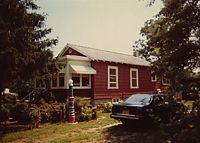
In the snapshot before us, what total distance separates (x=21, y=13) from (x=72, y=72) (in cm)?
884

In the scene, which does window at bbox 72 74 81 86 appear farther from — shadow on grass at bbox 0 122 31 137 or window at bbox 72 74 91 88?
shadow on grass at bbox 0 122 31 137

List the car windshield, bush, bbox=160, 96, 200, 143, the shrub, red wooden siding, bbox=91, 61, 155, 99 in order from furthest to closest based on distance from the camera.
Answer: red wooden siding, bbox=91, 61, 155, 99 → the shrub → the car windshield → bush, bbox=160, 96, 200, 143

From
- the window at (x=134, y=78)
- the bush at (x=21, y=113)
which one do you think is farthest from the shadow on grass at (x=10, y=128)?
the window at (x=134, y=78)

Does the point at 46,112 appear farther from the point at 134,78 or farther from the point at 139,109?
the point at 134,78

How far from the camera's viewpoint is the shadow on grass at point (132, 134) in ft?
37.8

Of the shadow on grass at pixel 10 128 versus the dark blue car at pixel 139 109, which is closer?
the dark blue car at pixel 139 109

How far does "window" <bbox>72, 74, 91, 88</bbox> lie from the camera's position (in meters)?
22.6

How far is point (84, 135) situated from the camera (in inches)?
490

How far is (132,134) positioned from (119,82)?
1349cm

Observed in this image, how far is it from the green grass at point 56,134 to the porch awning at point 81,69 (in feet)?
21.9

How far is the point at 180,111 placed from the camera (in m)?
9.40

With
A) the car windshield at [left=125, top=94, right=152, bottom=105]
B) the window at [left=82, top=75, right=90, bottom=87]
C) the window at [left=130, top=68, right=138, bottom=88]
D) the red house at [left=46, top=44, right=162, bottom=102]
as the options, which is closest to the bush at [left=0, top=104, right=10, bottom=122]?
the red house at [left=46, top=44, right=162, bottom=102]

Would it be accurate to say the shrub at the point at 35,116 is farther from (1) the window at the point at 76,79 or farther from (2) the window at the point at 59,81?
(1) the window at the point at 76,79

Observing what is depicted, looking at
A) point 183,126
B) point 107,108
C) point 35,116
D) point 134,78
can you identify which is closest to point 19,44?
point 35,116
